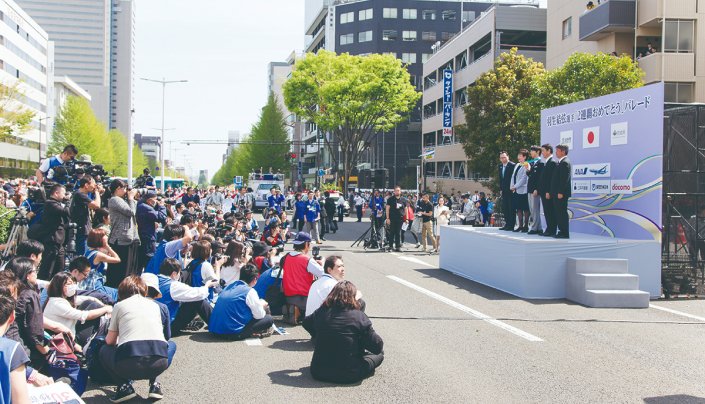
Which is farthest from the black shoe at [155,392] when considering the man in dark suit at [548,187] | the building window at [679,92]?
the building window at [679,92]

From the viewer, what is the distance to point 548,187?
13953 millimetres

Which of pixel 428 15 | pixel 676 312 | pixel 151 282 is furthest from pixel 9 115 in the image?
pixel 428 15

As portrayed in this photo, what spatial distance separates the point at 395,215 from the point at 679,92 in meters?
18.8

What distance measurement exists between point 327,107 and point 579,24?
722 inches

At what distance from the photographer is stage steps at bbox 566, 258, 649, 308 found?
1202cm

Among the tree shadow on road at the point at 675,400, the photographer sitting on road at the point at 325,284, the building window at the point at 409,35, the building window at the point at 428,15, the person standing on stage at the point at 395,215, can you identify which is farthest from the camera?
the building window at the point at 428,15

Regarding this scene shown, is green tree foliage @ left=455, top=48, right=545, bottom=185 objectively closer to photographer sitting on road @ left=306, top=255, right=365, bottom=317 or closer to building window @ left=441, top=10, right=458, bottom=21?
photographer sitting on road @ left=306, top=255, right=365, bottom=317

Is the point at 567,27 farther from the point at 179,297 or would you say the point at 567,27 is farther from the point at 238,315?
the point at 179,297

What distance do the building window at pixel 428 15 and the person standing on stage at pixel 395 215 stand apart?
70.8 meters

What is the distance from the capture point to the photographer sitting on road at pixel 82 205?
10.7 meters

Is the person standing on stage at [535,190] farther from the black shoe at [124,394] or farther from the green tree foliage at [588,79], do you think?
the green tree foliage at [588,79]

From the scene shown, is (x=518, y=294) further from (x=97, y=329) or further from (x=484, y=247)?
(x=97, y=329)

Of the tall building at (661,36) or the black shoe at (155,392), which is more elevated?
the tall building at (661,36)

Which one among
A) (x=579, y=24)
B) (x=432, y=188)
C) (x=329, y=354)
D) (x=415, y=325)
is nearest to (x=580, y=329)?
(x=415, y=325)
